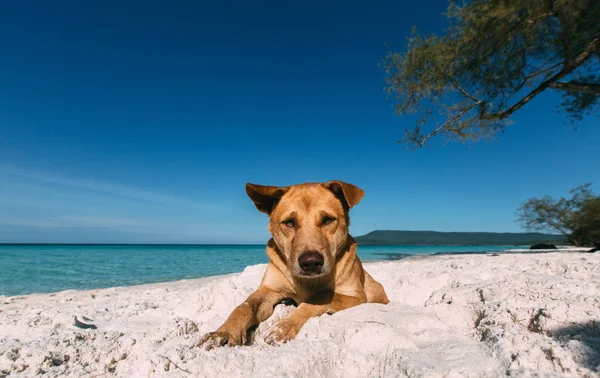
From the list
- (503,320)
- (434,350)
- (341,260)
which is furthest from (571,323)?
(341,260)

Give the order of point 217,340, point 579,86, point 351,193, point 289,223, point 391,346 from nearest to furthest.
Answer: point 391,346, point 217,340, point 289,223, point 351,193, point 579,86

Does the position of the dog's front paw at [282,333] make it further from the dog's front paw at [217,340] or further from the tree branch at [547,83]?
the tree branch at [547,83]

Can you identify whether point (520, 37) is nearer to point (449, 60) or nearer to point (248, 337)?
point (449, 60)

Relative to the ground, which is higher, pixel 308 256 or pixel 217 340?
pixel 308 256

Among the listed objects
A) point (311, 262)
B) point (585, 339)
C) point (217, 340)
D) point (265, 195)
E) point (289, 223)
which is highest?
point (265, 195)

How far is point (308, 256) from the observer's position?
3.03 meters

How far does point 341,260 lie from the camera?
153 inches

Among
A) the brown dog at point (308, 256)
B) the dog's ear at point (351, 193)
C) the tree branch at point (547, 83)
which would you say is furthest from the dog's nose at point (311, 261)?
the tree branch at point (547, 83)

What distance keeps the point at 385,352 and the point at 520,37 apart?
541 inches

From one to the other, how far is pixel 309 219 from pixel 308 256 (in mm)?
592

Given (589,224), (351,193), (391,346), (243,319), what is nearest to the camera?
(391,346)

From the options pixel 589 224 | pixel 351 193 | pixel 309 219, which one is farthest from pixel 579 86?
pixel 589 224

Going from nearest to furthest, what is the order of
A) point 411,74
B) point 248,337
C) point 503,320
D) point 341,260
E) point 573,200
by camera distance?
1. point 503,320
2. point 248,337
3. point 341,260
4. point 411,74
5. point 573,200

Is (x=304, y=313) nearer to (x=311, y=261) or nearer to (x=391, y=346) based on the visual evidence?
(x=311, y=261)
